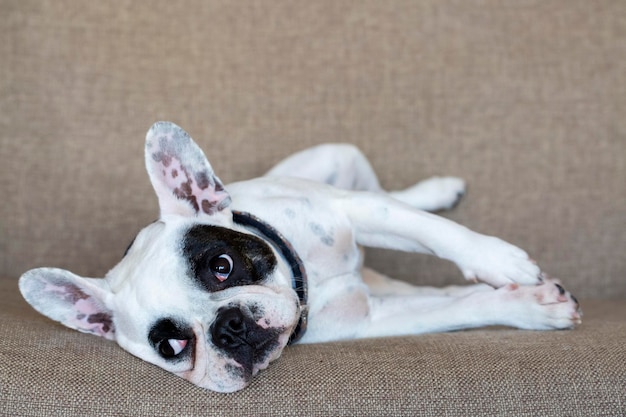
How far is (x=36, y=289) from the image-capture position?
158 centimetres

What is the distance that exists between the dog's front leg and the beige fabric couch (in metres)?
0.66

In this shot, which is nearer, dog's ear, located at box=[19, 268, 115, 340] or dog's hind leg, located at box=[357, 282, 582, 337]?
dog's ear, located at box=[19, 268, 115, 340]

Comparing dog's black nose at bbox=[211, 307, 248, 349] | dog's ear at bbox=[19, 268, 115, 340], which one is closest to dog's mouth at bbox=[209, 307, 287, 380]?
dog's black nose at bbox=[211, 307, 248, 349]

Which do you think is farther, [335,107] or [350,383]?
[335,107]

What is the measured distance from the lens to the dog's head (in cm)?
144

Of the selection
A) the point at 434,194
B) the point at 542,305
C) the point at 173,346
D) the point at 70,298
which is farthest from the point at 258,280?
the point at 434,194

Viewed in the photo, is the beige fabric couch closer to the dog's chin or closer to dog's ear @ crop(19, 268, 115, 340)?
dog's ear @ crop(19, 268, 115, 340)

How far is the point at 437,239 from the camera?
1.75m

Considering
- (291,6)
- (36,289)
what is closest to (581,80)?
(291,6)

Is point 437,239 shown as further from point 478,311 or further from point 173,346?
point 173,346

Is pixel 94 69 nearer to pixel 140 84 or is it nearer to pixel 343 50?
pixel 140 84

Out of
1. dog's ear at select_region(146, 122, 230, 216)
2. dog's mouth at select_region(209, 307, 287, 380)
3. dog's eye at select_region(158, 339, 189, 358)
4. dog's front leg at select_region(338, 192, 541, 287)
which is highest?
dog's ear at select_region(146, 122, 230, 216)

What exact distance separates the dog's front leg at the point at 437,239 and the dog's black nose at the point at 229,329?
0.53 m

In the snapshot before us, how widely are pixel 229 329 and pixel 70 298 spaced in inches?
17.7
